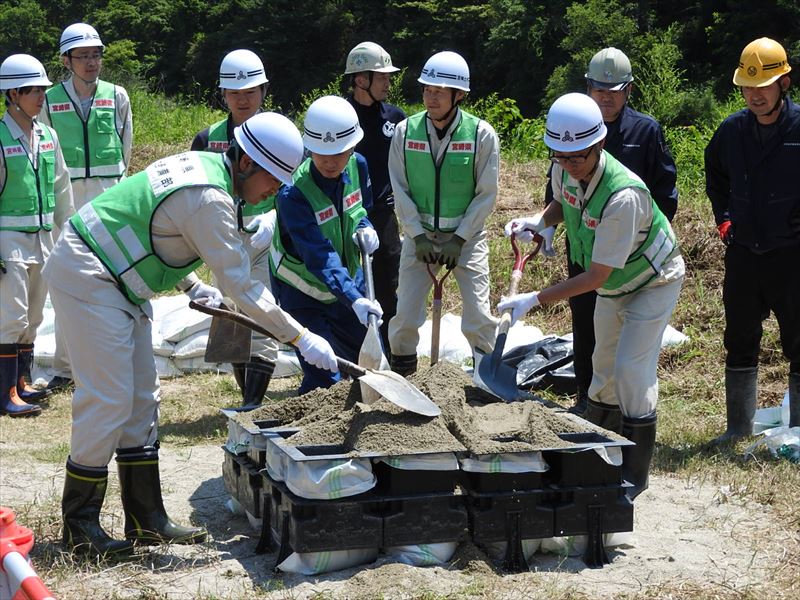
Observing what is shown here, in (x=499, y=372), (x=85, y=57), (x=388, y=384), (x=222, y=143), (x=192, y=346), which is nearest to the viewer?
(x=388, y=384)

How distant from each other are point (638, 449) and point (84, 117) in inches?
188

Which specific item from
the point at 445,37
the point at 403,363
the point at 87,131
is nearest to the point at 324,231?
the point at 403,363

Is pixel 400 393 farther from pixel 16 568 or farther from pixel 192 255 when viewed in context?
pixel 16 568

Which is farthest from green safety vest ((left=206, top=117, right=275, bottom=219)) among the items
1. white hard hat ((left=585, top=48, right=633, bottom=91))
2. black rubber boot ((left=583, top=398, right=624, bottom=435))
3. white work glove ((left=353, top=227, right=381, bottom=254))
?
black rubber boot ((left=583, top=398, right=624, bottom=435))

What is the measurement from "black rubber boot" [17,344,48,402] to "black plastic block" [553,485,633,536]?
4308mm

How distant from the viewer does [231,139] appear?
6.47 metres

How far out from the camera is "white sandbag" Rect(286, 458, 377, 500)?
399 centimetres

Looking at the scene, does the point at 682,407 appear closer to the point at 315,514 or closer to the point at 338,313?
the point at 338,313

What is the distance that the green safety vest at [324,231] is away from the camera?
208 inches

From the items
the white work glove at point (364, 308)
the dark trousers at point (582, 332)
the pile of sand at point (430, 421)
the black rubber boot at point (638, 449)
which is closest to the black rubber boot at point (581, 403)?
the dark trousers at point (582, 332)

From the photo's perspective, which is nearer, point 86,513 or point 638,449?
point 86,513

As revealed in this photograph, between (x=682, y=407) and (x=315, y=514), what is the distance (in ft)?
12.4

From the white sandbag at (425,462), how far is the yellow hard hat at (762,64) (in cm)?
286

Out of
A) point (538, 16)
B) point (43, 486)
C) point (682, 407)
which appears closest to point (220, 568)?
point (43, 486)
